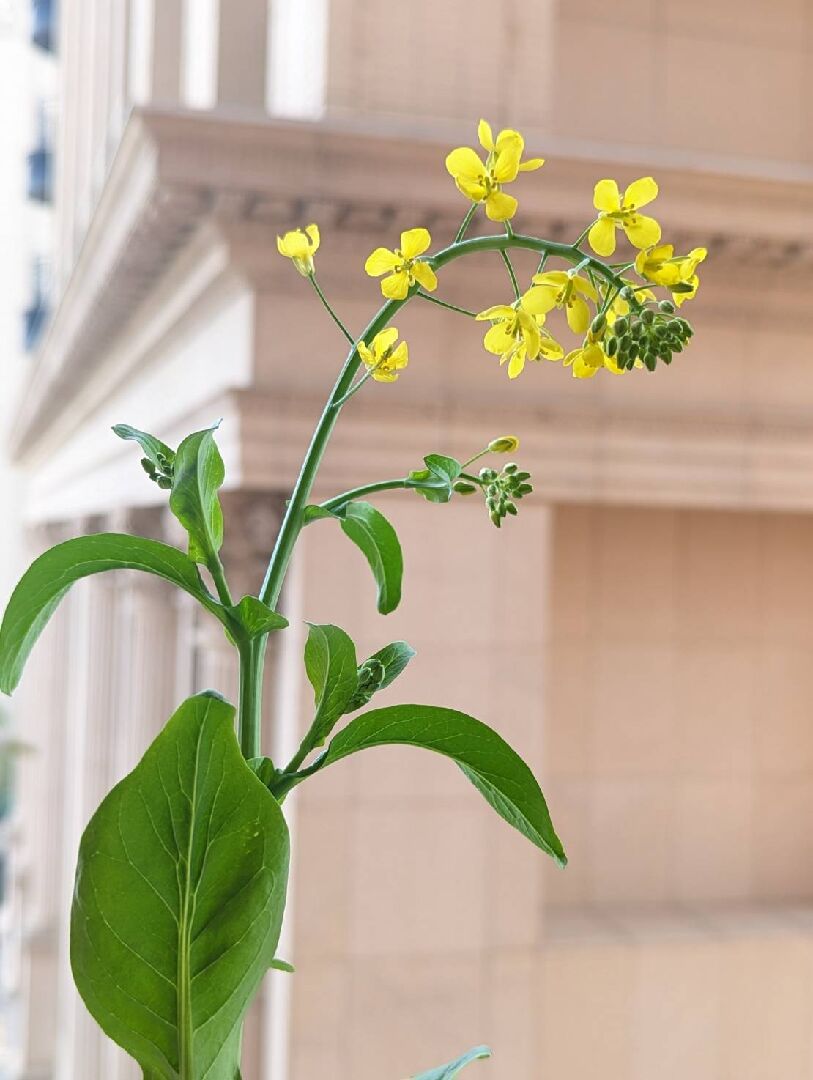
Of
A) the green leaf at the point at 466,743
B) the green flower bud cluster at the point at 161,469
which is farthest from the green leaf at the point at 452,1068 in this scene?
the green flower bud cluster at the point at 161,469

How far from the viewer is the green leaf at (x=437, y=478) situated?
2.97ft

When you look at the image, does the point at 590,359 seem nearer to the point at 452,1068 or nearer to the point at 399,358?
→ the point at 399,358

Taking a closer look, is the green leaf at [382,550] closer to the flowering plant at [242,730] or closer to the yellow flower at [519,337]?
the flowering plant at [242,730]

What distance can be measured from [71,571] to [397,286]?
0.99ft

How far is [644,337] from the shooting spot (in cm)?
86

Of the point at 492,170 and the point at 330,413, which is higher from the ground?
the point at 492,170

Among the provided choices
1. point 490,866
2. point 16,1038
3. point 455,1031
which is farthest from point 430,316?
point 16,1038

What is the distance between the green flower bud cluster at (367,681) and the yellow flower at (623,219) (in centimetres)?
33

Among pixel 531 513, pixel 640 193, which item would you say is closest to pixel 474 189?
pixel 640 193

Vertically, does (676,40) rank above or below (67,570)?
above

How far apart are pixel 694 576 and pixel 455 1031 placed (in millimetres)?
2151

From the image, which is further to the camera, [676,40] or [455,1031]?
[676,40]

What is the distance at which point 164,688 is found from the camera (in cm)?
731

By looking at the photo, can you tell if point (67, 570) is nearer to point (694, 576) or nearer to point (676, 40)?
point (694, 576)
